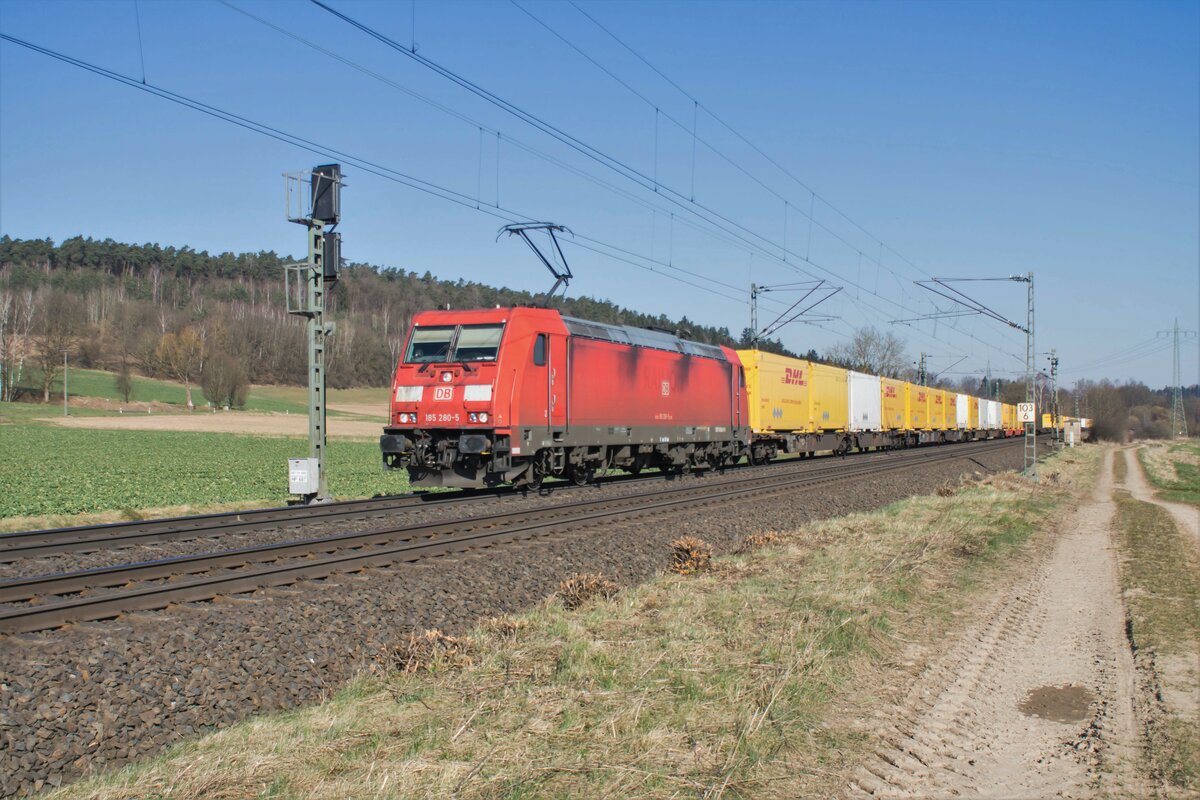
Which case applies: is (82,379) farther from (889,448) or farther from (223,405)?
(889,448)

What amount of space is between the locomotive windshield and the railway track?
358 centimetres

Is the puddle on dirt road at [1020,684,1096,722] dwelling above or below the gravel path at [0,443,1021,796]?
below

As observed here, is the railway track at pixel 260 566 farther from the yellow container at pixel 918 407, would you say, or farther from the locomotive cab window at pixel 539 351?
the yellow container at pixel 918 407

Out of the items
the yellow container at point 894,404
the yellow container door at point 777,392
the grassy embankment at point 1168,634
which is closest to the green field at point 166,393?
the yellow container at point 894,404

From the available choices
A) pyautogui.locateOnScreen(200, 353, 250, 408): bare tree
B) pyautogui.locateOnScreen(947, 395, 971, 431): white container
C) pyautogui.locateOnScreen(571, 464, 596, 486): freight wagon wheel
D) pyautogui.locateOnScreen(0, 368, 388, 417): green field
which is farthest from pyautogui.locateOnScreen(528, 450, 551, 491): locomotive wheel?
pyautogui.locateOnScreen(200, 353, 250, 408): bare tree

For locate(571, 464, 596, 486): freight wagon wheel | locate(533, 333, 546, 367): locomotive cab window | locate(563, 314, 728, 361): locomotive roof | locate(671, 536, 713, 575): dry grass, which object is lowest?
locate(671, 536, 713, 575): dry grass

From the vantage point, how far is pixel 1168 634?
842 centimetres

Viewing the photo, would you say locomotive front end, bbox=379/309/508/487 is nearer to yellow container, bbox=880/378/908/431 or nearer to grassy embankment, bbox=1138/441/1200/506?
grassy embankment, bbox=1138/441/1200/506

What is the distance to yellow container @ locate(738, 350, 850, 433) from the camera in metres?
30.9

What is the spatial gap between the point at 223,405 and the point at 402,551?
76120 mm

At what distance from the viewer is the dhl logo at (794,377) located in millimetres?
33094

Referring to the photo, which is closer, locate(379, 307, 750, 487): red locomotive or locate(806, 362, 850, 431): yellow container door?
locate(379, 307, 750, 487): red locomotive

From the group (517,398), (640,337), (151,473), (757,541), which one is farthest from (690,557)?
(151,473)

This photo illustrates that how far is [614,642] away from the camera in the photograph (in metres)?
7.61
